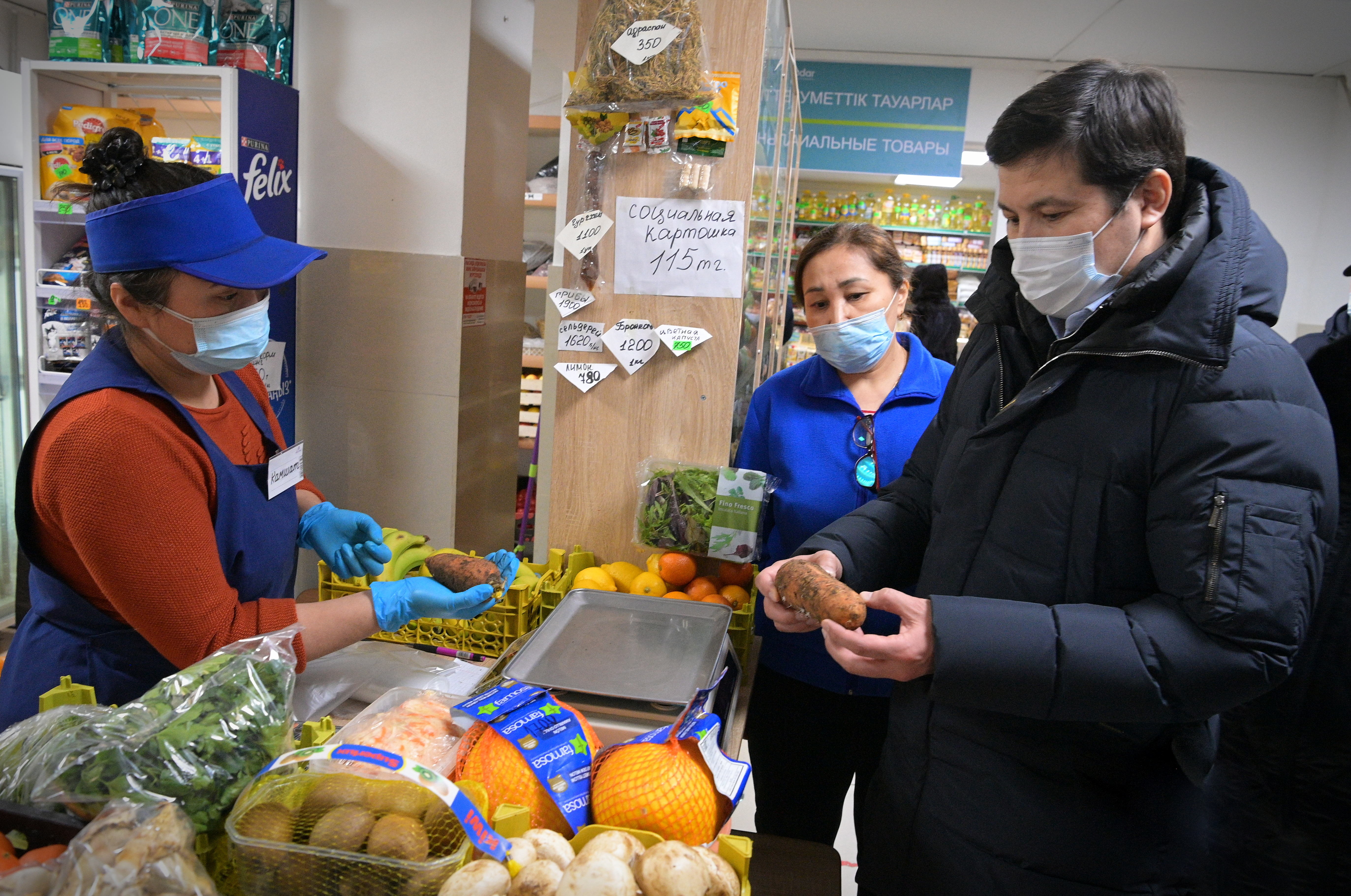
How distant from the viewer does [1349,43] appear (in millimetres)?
5613

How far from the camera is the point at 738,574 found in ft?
6.36

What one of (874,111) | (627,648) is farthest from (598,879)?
(874,111)

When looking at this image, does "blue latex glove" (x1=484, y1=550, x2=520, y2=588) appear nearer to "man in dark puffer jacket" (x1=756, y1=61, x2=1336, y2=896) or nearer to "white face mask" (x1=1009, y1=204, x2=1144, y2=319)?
"man in dark puffer jacket" (x1=756, y1=61, x2=1336, y2=896)

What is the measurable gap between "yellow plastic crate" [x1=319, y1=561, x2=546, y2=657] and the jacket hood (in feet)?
3.69

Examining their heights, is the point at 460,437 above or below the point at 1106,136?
below

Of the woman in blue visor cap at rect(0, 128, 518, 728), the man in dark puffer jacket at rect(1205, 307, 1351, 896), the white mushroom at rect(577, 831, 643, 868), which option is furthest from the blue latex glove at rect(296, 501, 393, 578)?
the man in dark puffer jacket at rect(1205, 307, 1351, 896)

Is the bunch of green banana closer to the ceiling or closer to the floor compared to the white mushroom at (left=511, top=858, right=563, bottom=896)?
closer to the ceiling

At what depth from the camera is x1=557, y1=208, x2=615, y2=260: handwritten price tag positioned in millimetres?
2037

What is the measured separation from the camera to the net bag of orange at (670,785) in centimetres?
104

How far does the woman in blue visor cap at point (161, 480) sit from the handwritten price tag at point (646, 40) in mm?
816

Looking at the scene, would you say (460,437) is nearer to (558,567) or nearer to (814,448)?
(558,567)

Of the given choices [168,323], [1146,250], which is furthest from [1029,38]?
[168,323]

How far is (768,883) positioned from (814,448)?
98cm

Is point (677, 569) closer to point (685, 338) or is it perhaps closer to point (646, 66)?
point (685, 338)
